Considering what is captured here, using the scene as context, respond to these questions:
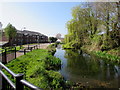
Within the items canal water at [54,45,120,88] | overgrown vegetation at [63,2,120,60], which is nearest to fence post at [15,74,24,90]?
canal water at [54,45,120,88]

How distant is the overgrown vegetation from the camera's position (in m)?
16.5

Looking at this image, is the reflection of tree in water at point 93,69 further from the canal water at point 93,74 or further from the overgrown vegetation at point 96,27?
the overgrown vegetation at point 96,27

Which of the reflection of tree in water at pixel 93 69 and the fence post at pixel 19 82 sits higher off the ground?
the fence post at pixel 19 82

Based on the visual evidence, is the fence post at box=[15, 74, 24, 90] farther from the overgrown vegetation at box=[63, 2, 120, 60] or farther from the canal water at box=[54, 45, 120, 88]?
the overgrown vegetation at box=[63, 2, 120, 60]

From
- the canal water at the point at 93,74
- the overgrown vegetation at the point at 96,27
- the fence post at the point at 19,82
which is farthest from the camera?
the overgrown vegetation at the point at 96,27

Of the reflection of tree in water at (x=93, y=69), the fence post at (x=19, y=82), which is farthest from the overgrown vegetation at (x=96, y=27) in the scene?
the fence post at (x=19, y=82)

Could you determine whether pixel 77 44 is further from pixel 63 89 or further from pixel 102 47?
pixel 63 89

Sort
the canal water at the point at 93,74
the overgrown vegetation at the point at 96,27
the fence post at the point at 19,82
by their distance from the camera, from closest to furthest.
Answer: the fence post at the point at 19,82
the canal water at the point at 93,74
the overgrown vegetation at the point at 96,27

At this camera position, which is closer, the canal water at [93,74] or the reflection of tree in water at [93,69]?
the canal water at [93,74]

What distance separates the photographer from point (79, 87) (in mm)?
6102

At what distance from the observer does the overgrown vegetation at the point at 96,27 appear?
1648 centimetres

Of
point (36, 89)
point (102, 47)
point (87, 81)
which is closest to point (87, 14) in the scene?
point (102, 47)

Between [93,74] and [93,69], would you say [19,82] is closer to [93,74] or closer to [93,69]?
[93,74]

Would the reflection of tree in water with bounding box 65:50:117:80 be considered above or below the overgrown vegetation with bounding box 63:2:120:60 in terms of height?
below
